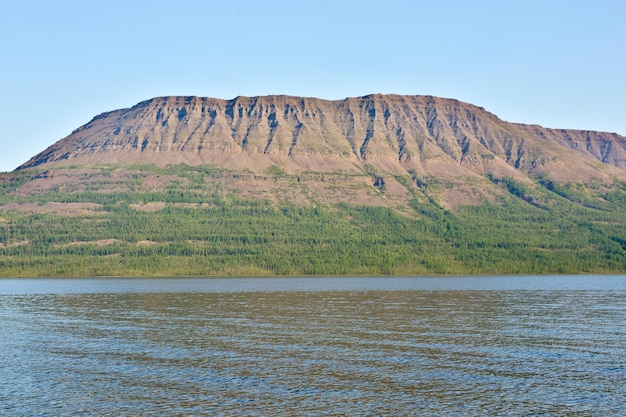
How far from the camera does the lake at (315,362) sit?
58.3 metres

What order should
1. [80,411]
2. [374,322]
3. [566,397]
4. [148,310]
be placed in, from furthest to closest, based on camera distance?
[148,310] → [374,322] → [566,397] → [80,411]

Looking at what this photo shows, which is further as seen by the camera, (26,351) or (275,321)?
(275,321)

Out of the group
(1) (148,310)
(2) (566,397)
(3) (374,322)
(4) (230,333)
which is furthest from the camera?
(1) (148,310)

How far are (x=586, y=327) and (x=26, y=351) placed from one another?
247 ft

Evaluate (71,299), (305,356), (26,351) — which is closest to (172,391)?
(305,356)

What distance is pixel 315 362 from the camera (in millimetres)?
76438

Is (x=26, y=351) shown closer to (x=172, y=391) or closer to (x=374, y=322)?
(x=172, y=391)

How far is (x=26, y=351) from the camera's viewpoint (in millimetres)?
85312

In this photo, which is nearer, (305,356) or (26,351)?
(305,356)

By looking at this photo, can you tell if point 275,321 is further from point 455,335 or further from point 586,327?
point 586,327

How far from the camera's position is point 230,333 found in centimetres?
10025

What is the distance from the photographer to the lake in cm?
5834

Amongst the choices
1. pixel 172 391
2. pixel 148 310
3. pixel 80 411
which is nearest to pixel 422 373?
pixel 172 391

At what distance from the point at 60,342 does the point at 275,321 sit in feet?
115
